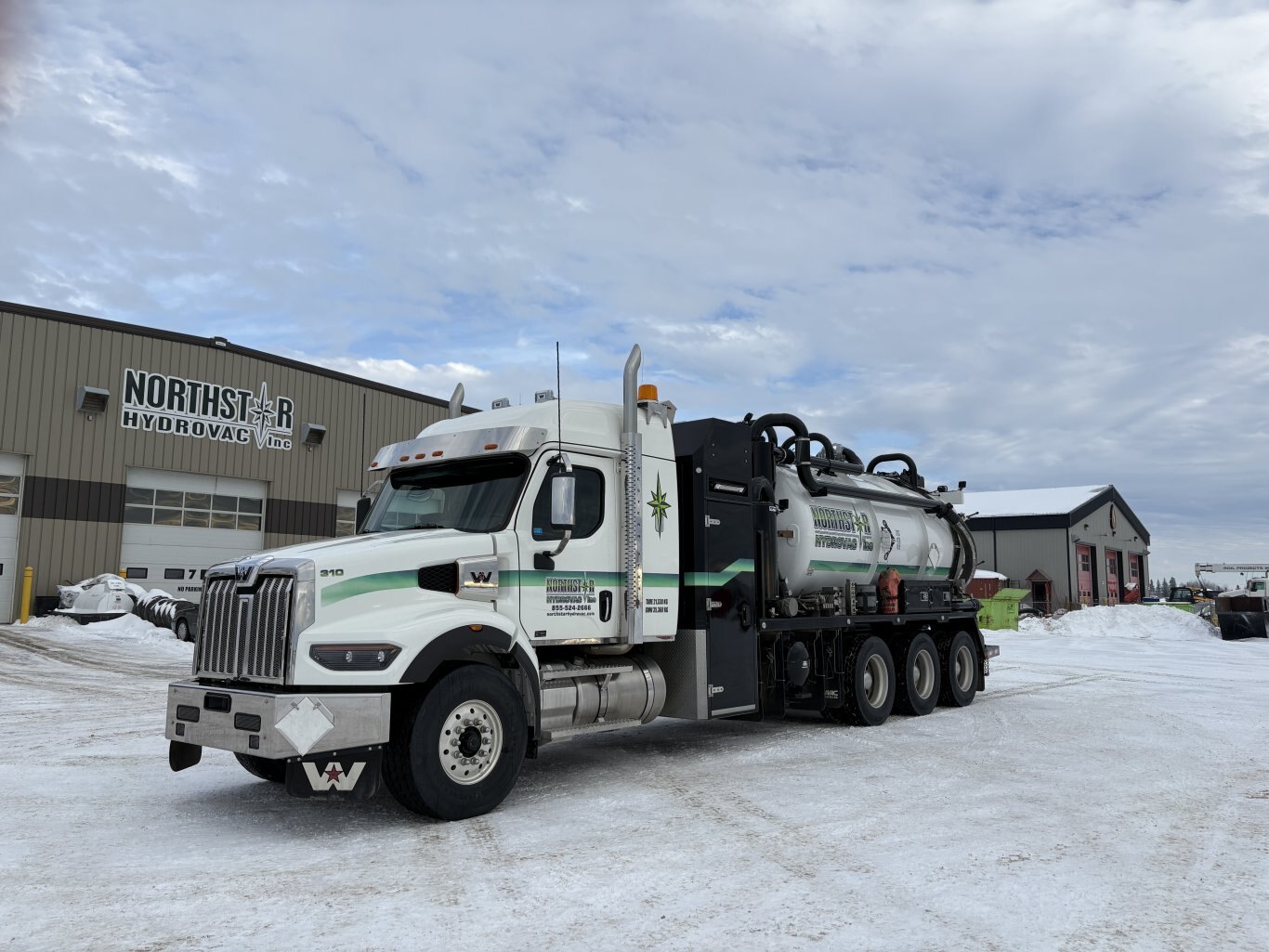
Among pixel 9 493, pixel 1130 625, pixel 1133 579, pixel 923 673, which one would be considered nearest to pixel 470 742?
pixel 923 673

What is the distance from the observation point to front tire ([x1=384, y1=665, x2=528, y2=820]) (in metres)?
6.67

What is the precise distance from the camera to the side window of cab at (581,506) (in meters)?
7.81

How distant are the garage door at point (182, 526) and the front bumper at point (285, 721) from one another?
2086cm

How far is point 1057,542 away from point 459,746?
171 feet

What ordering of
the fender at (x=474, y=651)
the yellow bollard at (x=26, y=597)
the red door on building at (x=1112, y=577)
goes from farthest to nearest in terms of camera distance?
the red door on building at (x=1112, y=577)
the yellow bollard at (x=26, y=597)
the fender at (x=474, y=651)

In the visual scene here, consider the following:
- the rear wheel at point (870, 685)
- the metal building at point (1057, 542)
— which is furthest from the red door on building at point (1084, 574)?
the rear wheel at point (870, 685)

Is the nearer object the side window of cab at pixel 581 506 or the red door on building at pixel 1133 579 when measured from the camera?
the side window of cab at pixel 581 506

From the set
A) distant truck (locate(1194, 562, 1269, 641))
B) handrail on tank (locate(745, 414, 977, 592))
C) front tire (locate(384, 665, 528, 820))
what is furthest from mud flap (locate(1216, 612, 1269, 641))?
front tire (locate(384, 665, 528, 820))

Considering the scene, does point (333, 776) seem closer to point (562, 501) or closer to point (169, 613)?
point (562, 501)

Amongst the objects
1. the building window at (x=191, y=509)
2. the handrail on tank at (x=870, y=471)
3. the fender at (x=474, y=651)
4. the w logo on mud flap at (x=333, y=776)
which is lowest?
the w logo on mud flap at (x=333, y=776)

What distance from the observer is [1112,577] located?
2354 inches

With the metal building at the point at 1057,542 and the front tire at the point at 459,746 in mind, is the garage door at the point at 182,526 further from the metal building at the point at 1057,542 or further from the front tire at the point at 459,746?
the metal building at the point at 1057,542

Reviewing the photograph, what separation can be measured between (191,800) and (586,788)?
10.1ft

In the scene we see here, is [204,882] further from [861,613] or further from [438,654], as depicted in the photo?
[861,613]
